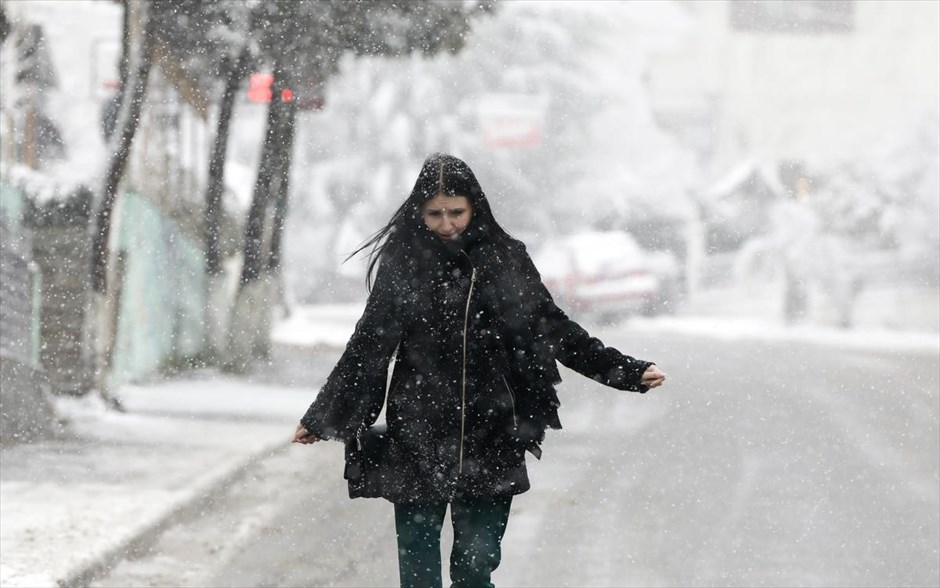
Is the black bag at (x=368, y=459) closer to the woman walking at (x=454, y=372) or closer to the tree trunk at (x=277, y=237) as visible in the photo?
the woman walking at (x=454, y=372)

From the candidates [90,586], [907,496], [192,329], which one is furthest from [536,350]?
[192,329]

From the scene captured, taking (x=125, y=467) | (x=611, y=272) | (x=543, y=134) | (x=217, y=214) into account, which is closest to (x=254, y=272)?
(x=217, y=214)

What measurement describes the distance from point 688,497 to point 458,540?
12.7ft

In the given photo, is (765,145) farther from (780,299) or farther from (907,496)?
(907,496)

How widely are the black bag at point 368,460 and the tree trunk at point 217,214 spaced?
7039mm

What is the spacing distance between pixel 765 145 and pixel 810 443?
220 cm

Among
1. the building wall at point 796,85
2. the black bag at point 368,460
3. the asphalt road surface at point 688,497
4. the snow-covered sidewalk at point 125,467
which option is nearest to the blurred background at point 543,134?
the building wall at point 796,85

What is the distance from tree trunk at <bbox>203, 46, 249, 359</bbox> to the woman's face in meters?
6.94

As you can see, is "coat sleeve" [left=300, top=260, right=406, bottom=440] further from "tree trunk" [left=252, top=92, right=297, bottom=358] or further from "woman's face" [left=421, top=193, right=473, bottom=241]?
"tree trunk" [left=252, top=92, right=297, bottom=358]

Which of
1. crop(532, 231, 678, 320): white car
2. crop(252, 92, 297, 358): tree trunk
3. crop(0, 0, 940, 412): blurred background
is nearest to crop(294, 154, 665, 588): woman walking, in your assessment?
crop(0, 0, 940, 412): blurred background

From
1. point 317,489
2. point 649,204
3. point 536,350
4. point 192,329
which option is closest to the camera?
point 536,350

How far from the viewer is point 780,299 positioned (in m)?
10.7

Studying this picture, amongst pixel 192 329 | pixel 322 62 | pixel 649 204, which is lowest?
pixel 192 329

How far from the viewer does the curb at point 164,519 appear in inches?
217
